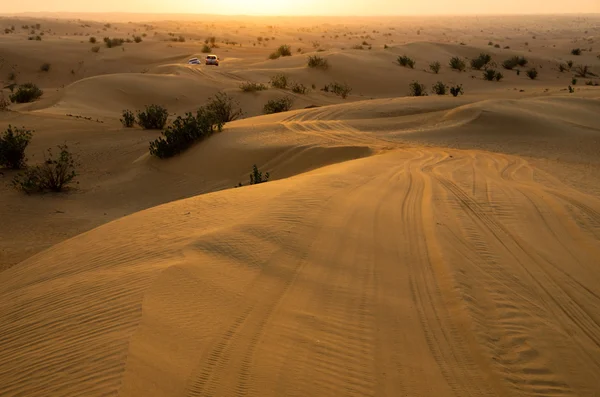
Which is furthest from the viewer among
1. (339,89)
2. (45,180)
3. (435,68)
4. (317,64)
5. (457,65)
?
(457,65)

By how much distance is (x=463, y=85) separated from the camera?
30.2m

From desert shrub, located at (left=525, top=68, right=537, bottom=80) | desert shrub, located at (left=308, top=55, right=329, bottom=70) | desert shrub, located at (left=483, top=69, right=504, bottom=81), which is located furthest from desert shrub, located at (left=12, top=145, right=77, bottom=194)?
desert shrub, located at (left=525, top=68, right=537, bottom=80)

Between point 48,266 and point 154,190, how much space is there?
5770 mm

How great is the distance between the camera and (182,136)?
1295 cm

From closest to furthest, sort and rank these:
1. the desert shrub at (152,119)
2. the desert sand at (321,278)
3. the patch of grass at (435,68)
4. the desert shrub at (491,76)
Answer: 1. the desert sand at (321,278)
2. the desert shrub at (152,119)
3. the desert shrub at (491,76)
4. the patch of grass at (435,68)

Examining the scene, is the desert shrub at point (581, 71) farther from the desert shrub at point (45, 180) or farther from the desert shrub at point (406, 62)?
the desert shrub at point (45, 180)

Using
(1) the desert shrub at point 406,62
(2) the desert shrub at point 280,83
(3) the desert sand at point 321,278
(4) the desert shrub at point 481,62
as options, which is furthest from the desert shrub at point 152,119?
(4) the desert shrub at point 481,62

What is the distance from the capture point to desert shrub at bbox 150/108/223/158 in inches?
500

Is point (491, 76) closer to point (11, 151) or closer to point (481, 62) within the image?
point (481, 62)

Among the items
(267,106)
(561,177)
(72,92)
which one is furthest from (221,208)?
(72,92)

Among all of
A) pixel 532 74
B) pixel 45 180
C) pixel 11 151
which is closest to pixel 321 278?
pixel 45 180

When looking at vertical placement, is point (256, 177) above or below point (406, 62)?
below

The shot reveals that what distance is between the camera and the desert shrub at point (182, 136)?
12.7 metres

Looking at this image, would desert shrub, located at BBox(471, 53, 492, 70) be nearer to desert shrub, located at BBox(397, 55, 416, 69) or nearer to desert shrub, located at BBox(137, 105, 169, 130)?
desert shrub, located at BBox(397, 55, 416, 69)
